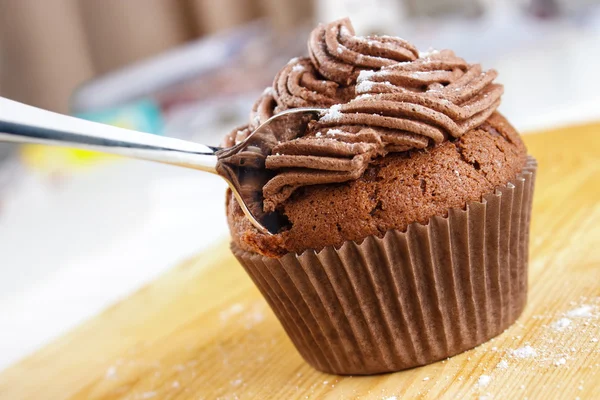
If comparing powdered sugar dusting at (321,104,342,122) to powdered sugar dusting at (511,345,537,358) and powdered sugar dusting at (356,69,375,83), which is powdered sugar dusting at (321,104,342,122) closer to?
powdered sugar dusting at (356,69,375,83)

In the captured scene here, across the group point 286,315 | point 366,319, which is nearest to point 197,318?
point 286,315

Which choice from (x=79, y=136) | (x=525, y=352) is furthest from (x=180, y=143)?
(x=525, y=352)

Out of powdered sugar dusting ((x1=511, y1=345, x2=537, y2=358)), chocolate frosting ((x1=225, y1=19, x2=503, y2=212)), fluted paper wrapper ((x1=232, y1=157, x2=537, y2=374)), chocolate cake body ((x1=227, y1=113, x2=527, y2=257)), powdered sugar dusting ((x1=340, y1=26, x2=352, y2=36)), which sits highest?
powdered sugar dusting ((x1=340, y1=26, x2=352, y2=36))

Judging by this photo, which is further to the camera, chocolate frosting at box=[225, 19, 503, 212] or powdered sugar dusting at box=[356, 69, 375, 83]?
powdered sugar dusting at box=[356, 69, 375, 83]

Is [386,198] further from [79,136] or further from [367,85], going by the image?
[79,136]

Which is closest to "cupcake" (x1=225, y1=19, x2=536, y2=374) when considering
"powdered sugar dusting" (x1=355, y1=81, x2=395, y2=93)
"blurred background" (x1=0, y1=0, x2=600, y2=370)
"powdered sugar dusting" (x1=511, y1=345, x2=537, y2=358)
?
"powdered sugar dusting" (x1=355, y1=81, x2=395, y2=93)

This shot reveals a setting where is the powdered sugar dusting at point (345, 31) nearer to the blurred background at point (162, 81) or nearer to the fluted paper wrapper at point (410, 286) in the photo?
the fluted paper wrapper at point (410, 286)

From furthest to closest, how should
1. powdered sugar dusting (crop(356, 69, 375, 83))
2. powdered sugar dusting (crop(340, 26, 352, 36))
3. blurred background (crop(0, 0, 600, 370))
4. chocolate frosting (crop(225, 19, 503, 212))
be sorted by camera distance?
blurred background (crop(0, 0, 600, 370)) → powdered sugar dusting (crop(340, 26, 352, 36)) → powdered sugar dusting (crop(356, 69, 375, 83)) → chocolate frosting (crop(225, 19, 503, 212))

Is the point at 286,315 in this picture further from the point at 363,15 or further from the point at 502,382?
the point at 363,15
